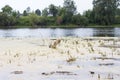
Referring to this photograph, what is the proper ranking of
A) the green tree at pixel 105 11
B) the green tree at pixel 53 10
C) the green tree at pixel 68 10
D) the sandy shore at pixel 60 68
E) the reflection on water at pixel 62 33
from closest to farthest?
the sandy shore at pixel 60 68, the reflection on water at pixel 62 33, the green tree at pixel 105 11, the green tree at pixel 68 10, the green tree at pixel 53 10

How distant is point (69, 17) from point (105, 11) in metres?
13.0

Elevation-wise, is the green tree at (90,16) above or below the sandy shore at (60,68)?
below

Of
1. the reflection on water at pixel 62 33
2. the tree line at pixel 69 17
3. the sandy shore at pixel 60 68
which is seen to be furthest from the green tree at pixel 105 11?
the sandy shore at pixel 60 68

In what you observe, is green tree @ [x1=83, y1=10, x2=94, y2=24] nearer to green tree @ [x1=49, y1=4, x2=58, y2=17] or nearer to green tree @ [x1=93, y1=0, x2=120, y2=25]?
green tree @ [x1=93, y1=0, x2=120, y2=25]

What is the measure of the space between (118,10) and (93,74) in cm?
12592

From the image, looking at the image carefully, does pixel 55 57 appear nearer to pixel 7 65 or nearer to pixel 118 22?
pixel 7 65

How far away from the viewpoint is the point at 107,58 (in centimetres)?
1694

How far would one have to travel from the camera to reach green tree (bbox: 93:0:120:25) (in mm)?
121312

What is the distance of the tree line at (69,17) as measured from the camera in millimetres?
122056

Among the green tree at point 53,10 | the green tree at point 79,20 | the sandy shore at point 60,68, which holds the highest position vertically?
the green tree at point 53,10

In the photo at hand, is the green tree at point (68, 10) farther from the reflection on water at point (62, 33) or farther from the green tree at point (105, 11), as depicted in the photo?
the reflection on water at point (62, 33)

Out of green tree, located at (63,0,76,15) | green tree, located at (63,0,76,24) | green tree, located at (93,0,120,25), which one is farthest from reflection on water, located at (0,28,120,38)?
green tree, located at (63,0,76,15)

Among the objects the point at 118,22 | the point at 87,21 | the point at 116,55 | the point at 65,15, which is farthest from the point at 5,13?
the point at 116,55

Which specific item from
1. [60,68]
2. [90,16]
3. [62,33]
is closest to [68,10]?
[90,16]
